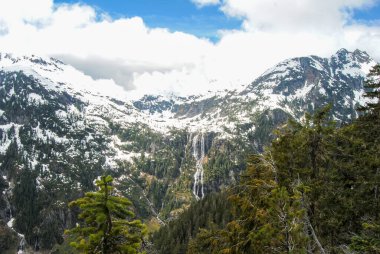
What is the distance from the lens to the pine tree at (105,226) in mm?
13539

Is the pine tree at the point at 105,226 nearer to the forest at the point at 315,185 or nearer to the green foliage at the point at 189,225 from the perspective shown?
the forest at the point at 315,185

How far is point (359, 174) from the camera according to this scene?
2919 cm

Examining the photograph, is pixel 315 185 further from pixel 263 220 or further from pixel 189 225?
pixel 189 225

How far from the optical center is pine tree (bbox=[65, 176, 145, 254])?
1354 centimetres

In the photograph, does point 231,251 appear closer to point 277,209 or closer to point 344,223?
point 277,209

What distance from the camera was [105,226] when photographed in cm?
1401

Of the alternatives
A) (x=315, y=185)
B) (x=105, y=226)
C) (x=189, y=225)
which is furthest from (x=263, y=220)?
(x=189, y=225)

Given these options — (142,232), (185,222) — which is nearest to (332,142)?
(142,232)

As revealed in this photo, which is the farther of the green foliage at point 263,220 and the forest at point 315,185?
the forest at point 315,185

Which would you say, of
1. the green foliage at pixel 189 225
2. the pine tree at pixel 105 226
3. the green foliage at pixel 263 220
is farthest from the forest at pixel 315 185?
the green foliage at pixel 189 225

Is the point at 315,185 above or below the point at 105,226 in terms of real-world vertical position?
above

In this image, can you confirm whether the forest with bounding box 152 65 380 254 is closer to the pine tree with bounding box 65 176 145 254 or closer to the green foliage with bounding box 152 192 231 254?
the pine tree with bounding box 65 176 145 254

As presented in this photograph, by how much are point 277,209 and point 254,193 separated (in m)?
8.04


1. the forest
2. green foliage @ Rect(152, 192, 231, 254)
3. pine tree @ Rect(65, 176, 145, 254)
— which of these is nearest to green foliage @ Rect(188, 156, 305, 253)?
the forest
